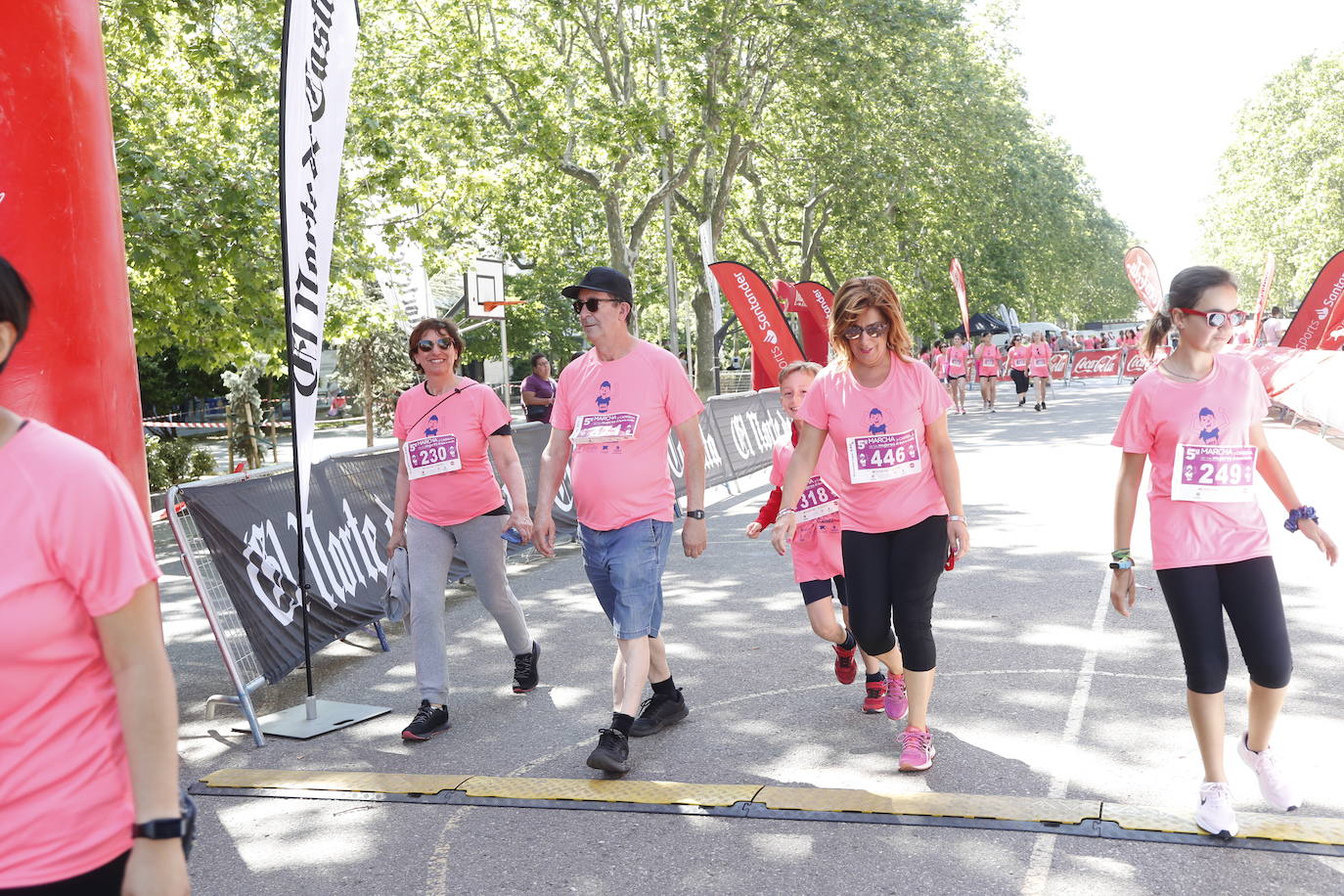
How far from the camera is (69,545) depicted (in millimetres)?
1805

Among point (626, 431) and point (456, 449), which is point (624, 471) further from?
point (456, 449)

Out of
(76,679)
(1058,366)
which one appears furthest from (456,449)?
(1058,366)

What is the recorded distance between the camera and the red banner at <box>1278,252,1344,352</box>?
20328mm

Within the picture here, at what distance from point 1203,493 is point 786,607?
14.5 feet

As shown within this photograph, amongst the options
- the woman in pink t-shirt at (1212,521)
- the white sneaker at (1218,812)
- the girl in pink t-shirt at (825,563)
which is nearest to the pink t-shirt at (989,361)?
the girl in pink t-shirt at (825,563)

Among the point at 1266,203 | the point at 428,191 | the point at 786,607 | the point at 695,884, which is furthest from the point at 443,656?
the point at 1266,203

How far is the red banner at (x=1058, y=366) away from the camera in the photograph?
138 feet

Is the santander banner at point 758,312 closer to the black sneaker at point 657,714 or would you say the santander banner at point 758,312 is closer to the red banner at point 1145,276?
the red banner at point 1145,276

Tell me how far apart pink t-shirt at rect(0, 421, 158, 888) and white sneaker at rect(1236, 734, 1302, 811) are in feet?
Result: 11.8

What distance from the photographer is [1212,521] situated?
4000mm

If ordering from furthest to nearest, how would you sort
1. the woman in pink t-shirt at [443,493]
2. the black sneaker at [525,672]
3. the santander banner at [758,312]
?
the santander banner at [758,312]
the black sneaker at [525,672]
the woman in pink t-shirt at [443,493]

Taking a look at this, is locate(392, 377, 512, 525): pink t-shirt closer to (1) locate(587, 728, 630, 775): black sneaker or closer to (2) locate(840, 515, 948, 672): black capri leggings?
(1) locate(587, 728, 630, 775): black sneaker

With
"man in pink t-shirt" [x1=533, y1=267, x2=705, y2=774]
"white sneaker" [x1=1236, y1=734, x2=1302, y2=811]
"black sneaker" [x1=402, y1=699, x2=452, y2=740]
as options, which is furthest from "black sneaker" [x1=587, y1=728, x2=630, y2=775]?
"white sneaker" [x1=1236, y1=734, x2=1302, y2=811]

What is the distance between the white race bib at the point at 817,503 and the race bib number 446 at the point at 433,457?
1620 mm
